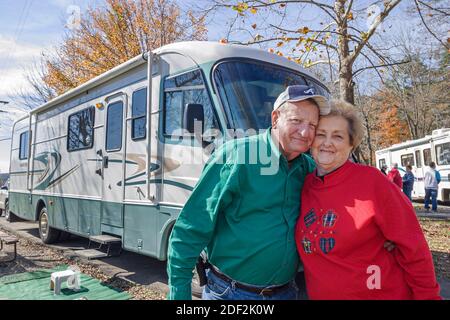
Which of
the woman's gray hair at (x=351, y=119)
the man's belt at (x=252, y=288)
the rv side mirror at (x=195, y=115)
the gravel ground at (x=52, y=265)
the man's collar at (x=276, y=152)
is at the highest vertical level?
the rv side mirror at (x=195, y=115)

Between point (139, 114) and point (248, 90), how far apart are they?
192 centimetres

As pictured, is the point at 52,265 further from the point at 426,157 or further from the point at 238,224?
the point at 426,157

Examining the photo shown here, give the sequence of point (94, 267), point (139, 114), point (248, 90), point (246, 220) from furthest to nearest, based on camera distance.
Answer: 1. point (94, 267)
2. point (139, 114)
3. point (248, 90)
4. point (246, 220)

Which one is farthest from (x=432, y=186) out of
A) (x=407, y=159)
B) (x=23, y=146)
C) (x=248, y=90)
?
(x=23, y=146)

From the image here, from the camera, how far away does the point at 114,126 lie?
6.11 metres

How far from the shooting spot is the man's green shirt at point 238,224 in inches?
77.6

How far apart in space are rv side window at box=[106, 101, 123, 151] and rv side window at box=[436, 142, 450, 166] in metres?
14.4

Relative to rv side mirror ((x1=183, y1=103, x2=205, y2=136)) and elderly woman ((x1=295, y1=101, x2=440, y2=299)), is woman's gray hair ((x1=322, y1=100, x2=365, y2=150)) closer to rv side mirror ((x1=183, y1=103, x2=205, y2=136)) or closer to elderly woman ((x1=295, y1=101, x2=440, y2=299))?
elderly woman ((x1=295, y1=101, x2=440, y2=299))

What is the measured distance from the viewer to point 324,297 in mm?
1967

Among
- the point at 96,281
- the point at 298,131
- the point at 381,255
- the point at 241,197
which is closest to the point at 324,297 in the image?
the point at 381,255

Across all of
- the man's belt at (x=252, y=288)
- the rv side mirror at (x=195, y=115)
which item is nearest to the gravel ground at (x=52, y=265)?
the rv side mirror at (x=195, y=115)

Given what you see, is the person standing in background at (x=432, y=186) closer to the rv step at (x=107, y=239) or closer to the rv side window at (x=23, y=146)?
the rv step at (x=107, y=239)

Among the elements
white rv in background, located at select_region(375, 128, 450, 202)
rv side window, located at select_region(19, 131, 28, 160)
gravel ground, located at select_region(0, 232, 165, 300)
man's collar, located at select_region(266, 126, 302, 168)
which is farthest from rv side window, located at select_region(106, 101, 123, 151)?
white rv in background, located at select_region(375, 128, 450, 202)

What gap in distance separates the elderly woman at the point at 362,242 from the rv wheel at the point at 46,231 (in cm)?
786
